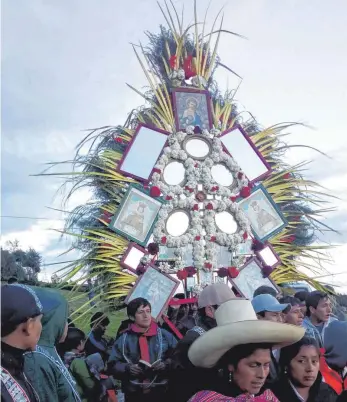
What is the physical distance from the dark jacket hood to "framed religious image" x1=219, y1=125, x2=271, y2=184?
445 cm

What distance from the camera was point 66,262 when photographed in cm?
578

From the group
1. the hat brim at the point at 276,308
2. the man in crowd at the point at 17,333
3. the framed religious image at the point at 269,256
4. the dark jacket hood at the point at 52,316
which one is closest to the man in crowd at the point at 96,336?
the framed religious image at the point at 269,256

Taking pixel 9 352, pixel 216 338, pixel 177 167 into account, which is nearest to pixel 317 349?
pixel 216 338

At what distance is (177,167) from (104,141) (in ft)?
3.22

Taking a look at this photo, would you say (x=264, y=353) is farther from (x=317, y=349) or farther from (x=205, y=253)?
(x=205, y=253)

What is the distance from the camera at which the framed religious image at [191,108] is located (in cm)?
645

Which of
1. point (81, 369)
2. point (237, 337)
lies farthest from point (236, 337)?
point (81, 369)

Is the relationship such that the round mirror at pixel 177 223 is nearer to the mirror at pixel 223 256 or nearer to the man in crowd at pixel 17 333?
the mirror at pixel 223 256

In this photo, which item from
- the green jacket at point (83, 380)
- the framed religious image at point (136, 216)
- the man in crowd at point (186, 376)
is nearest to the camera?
the man in crowd at point (186, 376)

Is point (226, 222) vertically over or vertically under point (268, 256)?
over

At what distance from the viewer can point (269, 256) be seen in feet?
20.7

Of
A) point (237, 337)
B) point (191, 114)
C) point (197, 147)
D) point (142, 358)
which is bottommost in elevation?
point (142, 358)

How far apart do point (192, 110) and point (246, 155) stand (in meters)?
0.93

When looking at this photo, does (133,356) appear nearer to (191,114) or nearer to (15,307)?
(15,307)
